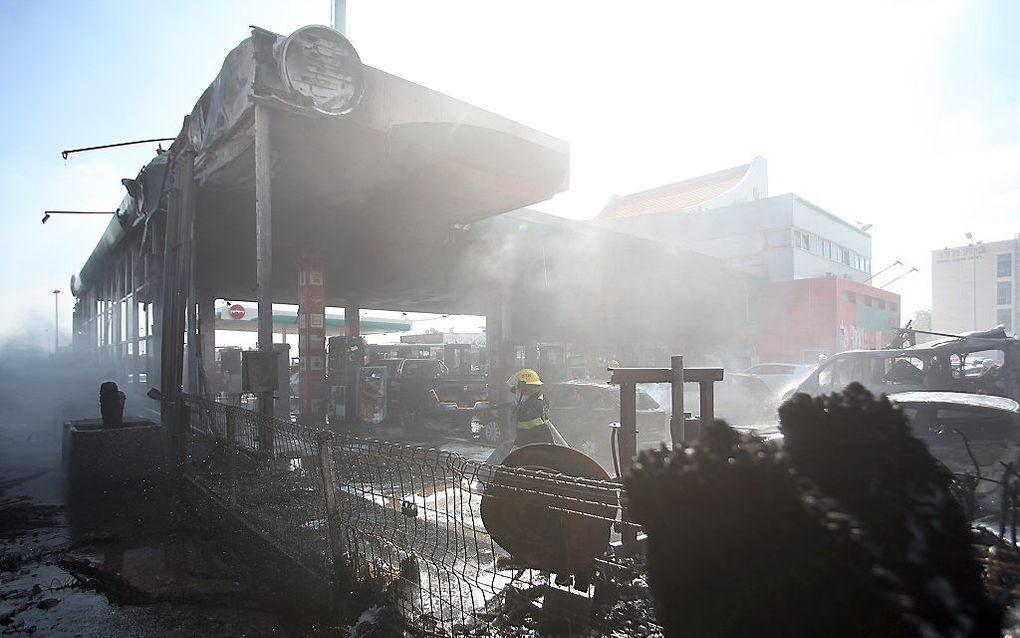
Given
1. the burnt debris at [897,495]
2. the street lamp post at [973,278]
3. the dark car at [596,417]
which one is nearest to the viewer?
the burnt debris at [897,495]

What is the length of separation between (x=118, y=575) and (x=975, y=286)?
75350 millimetres

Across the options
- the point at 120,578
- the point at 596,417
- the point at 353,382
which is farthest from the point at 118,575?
the point at 353,382

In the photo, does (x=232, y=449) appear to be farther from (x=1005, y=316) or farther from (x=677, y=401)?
(x=1005, y=316)

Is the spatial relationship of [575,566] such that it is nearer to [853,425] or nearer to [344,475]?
[853,425]

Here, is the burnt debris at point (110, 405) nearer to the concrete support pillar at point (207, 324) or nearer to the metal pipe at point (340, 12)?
the metal pipe at point (340, 12)

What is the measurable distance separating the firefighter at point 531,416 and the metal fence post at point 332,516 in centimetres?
327

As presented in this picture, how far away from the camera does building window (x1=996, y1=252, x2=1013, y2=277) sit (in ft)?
200

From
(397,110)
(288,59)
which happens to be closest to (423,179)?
(397,110)

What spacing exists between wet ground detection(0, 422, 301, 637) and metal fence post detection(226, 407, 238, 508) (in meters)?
0.46

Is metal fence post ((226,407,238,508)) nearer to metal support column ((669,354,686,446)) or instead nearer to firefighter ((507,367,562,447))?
firefighter ((507,367,562,447))

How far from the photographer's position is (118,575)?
Result: 14.7 ft

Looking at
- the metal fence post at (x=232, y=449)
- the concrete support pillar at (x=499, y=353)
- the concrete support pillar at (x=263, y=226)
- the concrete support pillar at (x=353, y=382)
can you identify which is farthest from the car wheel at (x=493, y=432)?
the metal fence post at (x=232, y=449)

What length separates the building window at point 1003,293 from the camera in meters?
61.1

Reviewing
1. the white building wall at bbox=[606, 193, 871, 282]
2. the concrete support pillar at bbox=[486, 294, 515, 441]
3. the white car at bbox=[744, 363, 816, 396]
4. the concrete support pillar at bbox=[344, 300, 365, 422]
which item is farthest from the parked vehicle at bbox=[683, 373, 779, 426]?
the white building wall at bbox=[606, 193, 871, 282]
